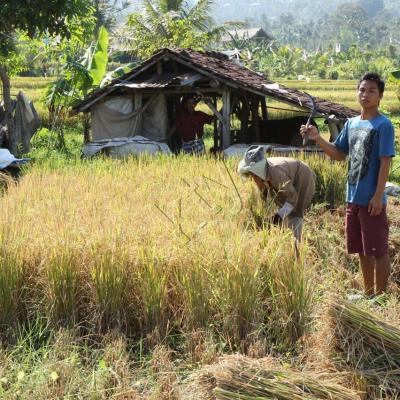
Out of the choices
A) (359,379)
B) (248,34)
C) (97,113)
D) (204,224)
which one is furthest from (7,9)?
(248,34)

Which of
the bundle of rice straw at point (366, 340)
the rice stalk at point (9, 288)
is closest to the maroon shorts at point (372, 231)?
the bundle of rice straw at point (366, 340)

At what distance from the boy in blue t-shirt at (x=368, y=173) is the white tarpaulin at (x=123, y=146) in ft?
25.8

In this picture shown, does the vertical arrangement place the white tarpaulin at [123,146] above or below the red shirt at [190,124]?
below

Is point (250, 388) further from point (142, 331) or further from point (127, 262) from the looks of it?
point (127, 262)

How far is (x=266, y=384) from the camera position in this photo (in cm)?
262

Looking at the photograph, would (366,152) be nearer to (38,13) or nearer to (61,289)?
(61,289)

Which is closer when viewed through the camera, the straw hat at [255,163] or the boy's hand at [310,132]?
the boy's hand at [310,132]

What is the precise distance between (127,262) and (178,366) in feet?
2.34

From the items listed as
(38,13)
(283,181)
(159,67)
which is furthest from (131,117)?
(283,181)

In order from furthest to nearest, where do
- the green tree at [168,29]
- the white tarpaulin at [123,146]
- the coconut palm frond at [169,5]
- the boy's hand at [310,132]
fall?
the coconut palm frond at [169,5], the green tree at [168,29], the white tarpaulin at [123,146], the boy's hand at [310,132]

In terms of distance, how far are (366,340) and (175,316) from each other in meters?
1.07

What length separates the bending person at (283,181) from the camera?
14.1 feet

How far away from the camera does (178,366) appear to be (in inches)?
127

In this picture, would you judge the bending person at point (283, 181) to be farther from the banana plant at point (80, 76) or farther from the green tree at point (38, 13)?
the banana plant at point (80, 76)
